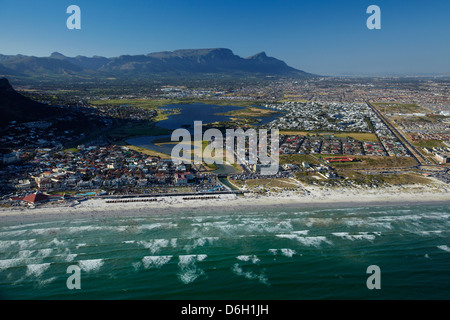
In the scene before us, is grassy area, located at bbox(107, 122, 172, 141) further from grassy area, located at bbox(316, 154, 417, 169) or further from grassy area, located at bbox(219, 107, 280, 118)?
grassy area, located at bbox(316, 154, 417, 169)

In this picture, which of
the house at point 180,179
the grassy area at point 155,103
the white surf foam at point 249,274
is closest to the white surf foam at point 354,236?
the white surf foam at point 249,274

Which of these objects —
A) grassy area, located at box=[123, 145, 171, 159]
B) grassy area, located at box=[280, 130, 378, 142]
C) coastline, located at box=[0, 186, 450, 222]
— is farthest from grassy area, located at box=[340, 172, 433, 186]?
grassy area, located at box=[123, 145, 171, 159]

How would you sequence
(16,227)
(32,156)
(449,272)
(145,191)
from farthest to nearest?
(32,156) → (145,191) → (16,227) → (449,272)

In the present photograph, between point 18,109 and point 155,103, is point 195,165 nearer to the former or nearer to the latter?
point 18,109

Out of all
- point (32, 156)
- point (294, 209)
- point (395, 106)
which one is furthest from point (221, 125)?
point (395, 106)
